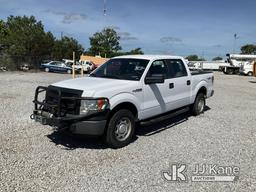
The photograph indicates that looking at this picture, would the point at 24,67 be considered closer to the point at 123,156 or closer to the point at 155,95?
the point at 155,95

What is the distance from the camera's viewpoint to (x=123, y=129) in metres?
5.71

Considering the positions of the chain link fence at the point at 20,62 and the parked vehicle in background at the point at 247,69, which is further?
the parked vehicle in background at the point at 247,69

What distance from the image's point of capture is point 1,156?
499 cm

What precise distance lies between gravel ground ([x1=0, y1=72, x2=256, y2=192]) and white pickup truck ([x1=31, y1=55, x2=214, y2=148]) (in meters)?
0.49

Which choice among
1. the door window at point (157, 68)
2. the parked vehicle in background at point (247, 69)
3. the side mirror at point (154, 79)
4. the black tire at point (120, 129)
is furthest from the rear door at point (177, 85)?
the parked vehicle in background at point (247, 69)

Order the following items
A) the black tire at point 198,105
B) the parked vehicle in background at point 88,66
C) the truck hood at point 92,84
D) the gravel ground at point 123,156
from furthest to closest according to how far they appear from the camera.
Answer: the parked vehicle in background at point 88,66 < the black tire at point 198,105 < the truck hood at point 92,84 < the gravel ground at point 123,156

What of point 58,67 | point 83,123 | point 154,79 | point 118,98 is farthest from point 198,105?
point 58,67

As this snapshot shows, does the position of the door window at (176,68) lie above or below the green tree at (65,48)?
below

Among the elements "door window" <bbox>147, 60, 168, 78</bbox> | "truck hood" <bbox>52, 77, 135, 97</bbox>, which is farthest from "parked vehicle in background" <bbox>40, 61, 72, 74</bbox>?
"truck hood" <bbox>52, 77, 135, 97</bbox>

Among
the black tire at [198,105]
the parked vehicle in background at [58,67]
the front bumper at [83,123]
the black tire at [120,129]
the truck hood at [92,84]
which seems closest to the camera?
the front bumper at [83,123]

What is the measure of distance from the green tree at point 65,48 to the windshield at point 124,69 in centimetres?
4286

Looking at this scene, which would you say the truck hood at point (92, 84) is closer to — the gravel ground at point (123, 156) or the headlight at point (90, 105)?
the headlight at point (90, 105)

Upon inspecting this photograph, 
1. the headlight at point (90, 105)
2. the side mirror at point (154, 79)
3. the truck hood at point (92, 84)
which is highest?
the side mirror at point (154, 79)

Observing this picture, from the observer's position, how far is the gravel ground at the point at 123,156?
4102 millimetres
